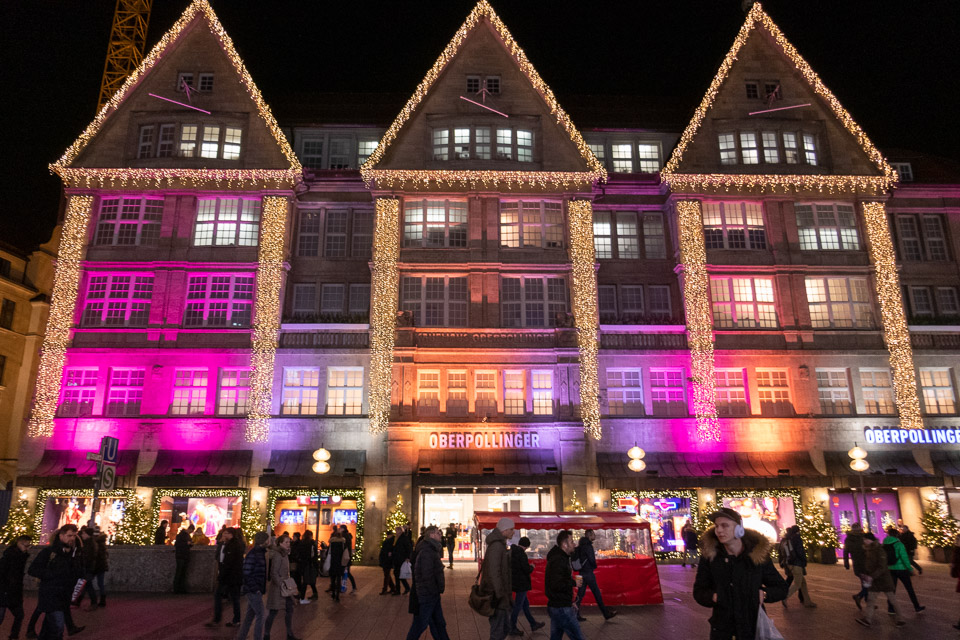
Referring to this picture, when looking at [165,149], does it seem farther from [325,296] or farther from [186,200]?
[325,296]

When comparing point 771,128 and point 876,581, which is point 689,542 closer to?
point 876,581

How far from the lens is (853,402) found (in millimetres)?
32438

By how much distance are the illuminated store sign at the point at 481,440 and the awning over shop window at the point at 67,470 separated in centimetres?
1335

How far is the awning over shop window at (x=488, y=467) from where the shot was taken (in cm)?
2978

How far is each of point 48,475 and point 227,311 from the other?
10.0 m

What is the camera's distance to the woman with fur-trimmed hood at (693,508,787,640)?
666 cm

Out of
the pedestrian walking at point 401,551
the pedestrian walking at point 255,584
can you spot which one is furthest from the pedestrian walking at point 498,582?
the pedestrian walking at point 401,551

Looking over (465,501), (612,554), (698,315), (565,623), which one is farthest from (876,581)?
(698,315)

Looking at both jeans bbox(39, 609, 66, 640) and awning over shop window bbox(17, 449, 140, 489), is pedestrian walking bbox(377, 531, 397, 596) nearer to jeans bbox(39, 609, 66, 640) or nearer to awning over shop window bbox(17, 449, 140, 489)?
jeans bbox(39, 609, 66, 640)

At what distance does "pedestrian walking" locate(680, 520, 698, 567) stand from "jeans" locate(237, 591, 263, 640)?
19.6 metres

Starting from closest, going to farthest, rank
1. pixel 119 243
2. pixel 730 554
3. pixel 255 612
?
pixel 730 554 < pixel 255 612 < pixel 119 243

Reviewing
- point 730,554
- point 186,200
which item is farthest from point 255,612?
point 186,200

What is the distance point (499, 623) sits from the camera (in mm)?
11117

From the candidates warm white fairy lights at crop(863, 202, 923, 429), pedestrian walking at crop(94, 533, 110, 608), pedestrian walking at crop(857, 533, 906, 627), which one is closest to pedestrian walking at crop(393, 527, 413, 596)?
pedestrian walking at crop(94, 533, 110, 608)
